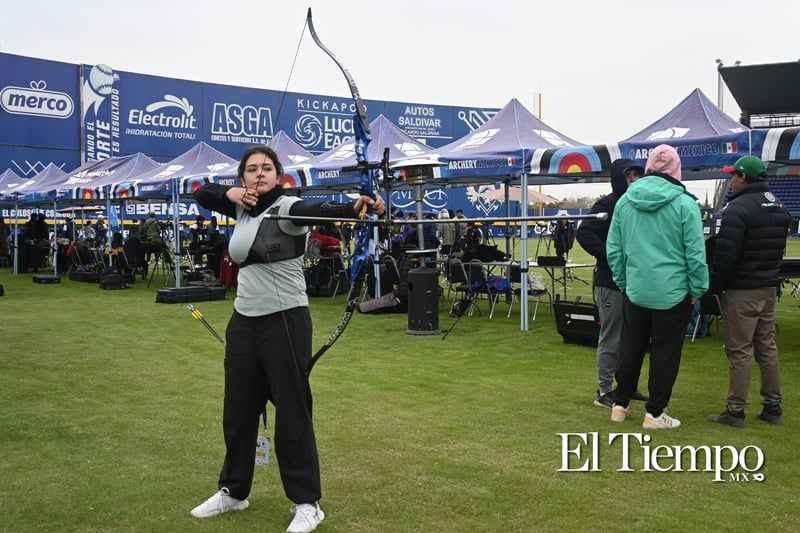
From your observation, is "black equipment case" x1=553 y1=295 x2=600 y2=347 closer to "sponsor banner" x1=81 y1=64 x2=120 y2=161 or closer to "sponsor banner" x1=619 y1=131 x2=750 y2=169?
"sponsor banner" x1=619 y1=131 x2=750 y2=169

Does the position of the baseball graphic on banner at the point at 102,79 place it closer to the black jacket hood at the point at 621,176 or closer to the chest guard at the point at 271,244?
the black jacket hood at the point at 621,176

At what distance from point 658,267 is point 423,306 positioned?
15.3ft

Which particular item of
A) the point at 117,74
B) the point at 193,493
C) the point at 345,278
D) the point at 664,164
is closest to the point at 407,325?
the point at 345,278

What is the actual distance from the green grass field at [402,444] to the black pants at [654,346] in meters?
0.24

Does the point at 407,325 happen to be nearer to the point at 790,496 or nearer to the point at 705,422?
the point at 705,422

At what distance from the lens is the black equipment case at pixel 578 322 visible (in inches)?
303

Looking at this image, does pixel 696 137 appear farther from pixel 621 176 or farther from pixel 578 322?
pixel 621 176

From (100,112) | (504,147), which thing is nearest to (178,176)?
(504,147)

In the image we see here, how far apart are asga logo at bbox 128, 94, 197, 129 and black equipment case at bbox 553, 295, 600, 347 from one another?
25.4 metres

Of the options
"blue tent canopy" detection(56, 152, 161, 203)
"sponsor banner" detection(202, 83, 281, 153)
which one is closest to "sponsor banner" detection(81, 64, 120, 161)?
"sponsor banner" detection(202, 83, 281, 153)

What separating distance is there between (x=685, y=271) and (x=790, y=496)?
4.32ft

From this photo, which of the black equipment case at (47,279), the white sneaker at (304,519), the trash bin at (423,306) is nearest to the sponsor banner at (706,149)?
the trash bin at (423,306)

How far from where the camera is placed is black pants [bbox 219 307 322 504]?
3059 mm

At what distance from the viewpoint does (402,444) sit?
436cm
